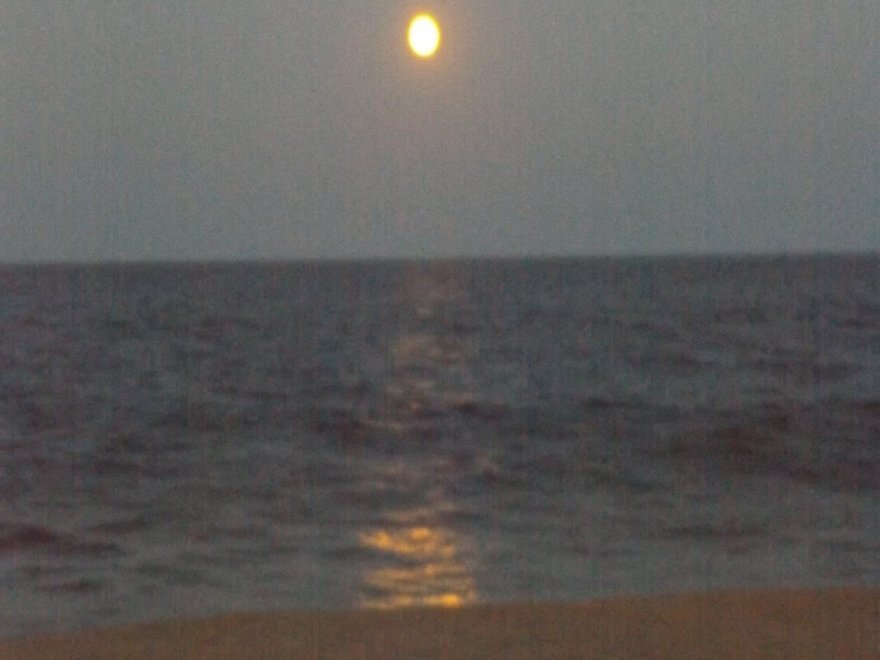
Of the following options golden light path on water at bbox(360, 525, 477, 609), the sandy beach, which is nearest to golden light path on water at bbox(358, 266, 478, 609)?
golden light path on water at bbox(360, 525, 477, 609)

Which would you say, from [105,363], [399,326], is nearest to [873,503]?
[105,363]

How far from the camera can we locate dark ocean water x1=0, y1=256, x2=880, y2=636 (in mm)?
8586

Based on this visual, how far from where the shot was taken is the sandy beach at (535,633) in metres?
5.99

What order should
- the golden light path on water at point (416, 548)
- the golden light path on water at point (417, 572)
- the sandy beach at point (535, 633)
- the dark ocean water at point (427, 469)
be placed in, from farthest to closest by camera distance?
the dark ocean water at point (427, 469) → the golden light path on water at point (416, 548) → the golden light path on water at point (417, 572) → the sandy beach at point (535, 633)

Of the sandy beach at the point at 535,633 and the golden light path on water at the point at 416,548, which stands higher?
the sandy beach at the point at 535,633

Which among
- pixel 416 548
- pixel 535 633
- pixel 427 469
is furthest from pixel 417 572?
pixel 427 469

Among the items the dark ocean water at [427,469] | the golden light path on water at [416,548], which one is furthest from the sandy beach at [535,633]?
the dark ocean water at [427,469]

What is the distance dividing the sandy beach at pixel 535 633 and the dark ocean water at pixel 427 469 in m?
1.08

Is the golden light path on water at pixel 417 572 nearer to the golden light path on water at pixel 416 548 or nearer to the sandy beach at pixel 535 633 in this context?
the golden light path on water at pixel 416 548

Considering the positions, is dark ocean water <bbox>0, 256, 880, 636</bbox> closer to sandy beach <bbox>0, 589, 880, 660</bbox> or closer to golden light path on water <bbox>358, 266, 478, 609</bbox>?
golden light path on water <bbox>358, 266, 478, 609</bbox>

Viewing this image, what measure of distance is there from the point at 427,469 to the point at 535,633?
23.1 ft

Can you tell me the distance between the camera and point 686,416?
17.2 m

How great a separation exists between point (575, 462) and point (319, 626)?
7.21 m

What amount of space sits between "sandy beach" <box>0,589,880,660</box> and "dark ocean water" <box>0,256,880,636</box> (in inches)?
42.7
